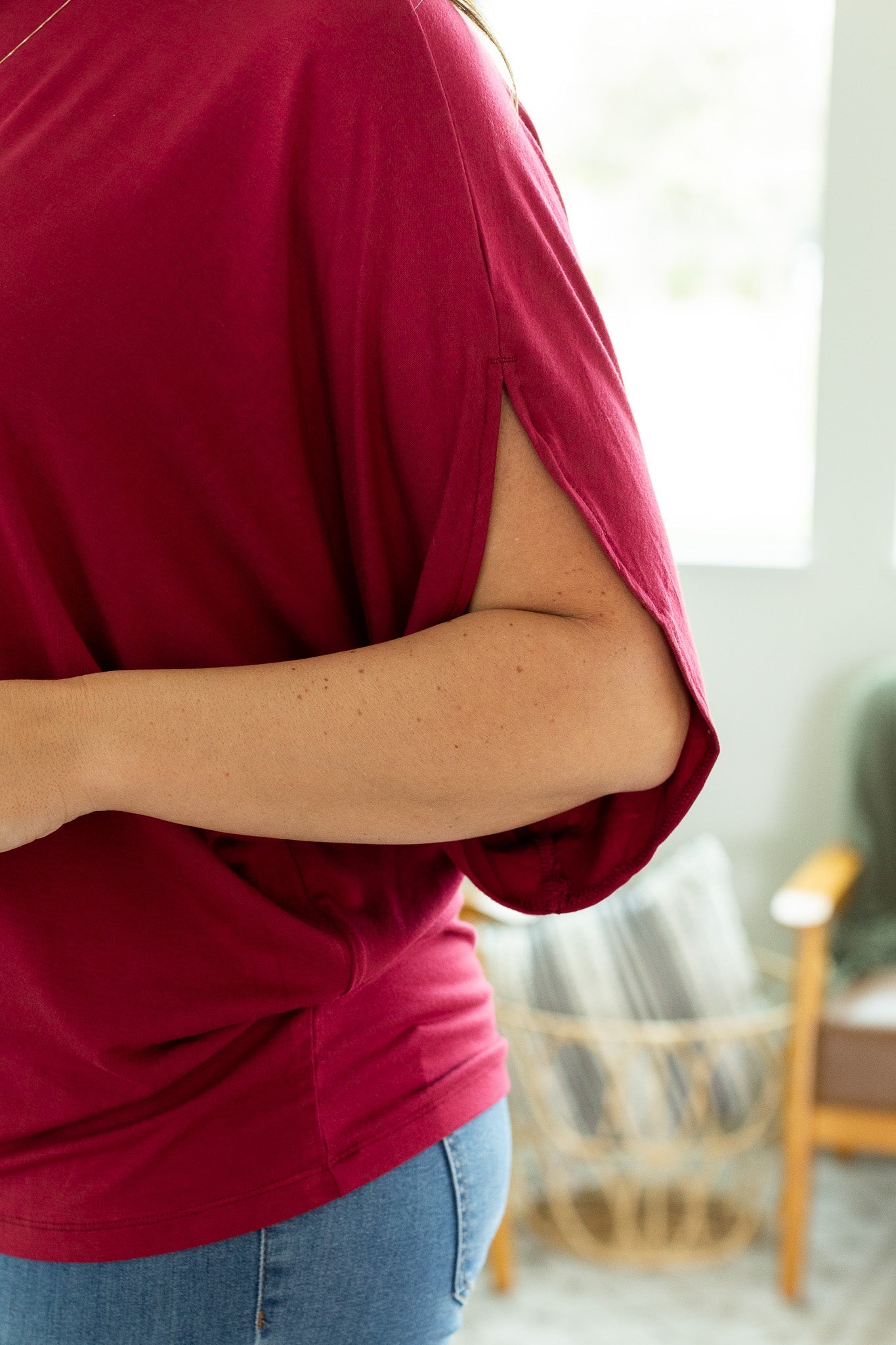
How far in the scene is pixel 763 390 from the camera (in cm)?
259

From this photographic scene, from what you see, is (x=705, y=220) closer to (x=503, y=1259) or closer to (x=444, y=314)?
(x=503, y=1259)

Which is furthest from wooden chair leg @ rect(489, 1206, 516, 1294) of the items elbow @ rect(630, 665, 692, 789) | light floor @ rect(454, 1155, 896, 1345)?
A: elbow @ rect(630, 665, 692, 789)

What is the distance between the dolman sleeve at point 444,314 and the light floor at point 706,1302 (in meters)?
1.73

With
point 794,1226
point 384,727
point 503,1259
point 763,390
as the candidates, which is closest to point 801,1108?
point 794,1226

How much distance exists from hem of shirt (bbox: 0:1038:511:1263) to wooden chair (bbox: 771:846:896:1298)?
1.52 m

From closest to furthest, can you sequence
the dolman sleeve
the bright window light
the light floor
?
the dolman sleeve, the light floor, the bright window light

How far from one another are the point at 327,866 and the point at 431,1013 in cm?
9

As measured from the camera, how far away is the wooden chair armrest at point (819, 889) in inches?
79.0

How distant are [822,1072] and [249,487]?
1748 mm

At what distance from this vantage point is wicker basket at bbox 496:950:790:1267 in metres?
2.10

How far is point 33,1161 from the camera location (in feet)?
A: 1.83

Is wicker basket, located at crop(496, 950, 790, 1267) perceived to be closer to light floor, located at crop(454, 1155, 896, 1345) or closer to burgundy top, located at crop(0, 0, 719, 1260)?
light floor, located at crop(454, 1155, 896, 1345)

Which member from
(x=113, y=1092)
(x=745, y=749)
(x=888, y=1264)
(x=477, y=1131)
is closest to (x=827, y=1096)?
(x=888, y=1264)

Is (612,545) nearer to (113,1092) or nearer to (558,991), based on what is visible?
(113,1092)
